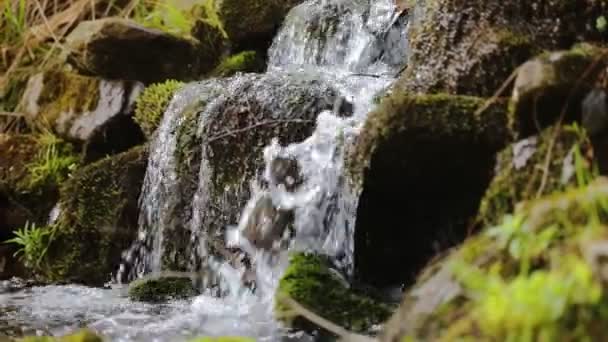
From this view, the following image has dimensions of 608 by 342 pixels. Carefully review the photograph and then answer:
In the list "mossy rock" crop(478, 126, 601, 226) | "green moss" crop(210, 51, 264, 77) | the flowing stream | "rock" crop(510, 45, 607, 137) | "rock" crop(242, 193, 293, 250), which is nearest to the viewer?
"mossy rock" crop(478, 126, 601, 226)

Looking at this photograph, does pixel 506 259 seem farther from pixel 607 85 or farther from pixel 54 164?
pixel 54 164

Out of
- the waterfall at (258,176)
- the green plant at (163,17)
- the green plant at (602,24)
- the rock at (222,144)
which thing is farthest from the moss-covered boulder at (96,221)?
the green plant at (602,24)

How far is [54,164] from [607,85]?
10.9ft

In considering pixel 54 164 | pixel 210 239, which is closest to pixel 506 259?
pixel 210 239

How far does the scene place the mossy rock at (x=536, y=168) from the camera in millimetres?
1816

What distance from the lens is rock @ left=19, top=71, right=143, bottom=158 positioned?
4.49 metres

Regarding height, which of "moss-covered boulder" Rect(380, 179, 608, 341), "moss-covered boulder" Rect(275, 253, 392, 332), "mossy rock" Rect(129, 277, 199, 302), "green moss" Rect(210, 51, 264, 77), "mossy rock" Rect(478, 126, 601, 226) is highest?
"green moss" Rect(210, 51, 264, 77)

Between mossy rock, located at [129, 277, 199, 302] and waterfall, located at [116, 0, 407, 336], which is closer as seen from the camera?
waterfall, located at [116, 0, 407, 336]

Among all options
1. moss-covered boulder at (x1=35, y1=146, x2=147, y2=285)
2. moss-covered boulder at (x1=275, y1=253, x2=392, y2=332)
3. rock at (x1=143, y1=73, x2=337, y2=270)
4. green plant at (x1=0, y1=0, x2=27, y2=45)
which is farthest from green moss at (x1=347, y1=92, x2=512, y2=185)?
green plant at (x1=0, y1=0, x2=27, y2=45)

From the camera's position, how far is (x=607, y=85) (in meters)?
1.97

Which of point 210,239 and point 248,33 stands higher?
point 248,33

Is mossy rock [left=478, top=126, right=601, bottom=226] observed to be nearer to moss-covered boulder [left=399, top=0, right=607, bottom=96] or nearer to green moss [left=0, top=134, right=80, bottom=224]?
moss-covered boulder [left=399, top=0, right=607, bottom=96]

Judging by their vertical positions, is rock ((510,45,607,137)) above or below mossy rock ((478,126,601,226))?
above

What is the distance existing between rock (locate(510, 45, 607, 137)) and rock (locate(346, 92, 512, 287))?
19 cm
